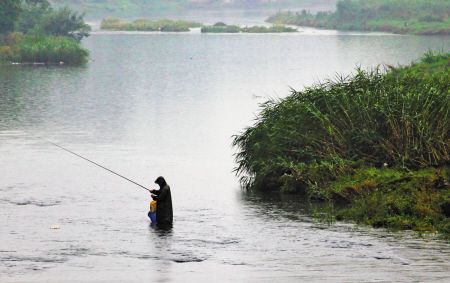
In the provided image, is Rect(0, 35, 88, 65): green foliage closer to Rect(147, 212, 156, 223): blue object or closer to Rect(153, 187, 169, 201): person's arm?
Rect(147, 212, 156, 223): blue object

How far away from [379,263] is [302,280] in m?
2.89

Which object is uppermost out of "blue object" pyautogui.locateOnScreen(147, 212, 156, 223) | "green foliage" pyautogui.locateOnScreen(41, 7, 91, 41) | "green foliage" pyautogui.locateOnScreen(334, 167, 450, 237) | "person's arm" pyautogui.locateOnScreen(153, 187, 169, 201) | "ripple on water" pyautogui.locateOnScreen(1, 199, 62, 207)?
"green foliage" pyautogui.locateOnScreen(41, 7, 91, 41)

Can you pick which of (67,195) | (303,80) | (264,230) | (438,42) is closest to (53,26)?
(303,80)

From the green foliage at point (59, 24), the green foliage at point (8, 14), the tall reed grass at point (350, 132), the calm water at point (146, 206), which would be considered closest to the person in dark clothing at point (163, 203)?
the calm water at point (146, 206)

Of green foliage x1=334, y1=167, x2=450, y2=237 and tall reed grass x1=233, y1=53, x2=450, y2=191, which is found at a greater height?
tall reed grass x1=233, y1=53, x2=450, y2=191

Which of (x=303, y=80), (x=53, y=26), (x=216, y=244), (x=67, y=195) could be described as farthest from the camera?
(x=53, y=26)

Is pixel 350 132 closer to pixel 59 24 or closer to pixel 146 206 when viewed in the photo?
pixel 146 206

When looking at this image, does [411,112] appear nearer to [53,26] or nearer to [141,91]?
[141,91]

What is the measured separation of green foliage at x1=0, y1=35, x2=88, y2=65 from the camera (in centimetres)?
11325

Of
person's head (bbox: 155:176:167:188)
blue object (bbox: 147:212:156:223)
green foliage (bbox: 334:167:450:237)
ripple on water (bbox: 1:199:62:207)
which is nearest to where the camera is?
person's head (bbox: 155:176:167:188)

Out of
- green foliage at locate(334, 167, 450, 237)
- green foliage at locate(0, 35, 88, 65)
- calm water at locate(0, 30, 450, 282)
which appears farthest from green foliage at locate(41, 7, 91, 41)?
green foliage at locate(334, 167, 450, 237)

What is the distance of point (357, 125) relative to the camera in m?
42.2

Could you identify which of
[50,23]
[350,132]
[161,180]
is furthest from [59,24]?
[161,180]

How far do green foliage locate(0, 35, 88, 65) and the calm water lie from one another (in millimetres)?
10897
